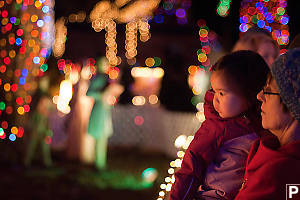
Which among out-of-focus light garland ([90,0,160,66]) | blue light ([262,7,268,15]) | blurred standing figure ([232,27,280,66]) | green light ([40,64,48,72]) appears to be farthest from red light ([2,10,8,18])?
blurred standing figure ([232,27,280,66])

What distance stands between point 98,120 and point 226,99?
6.75 metres

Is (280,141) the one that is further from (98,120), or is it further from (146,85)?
(146,85)

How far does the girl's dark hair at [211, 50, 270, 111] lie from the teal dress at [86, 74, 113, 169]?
654 centimetres

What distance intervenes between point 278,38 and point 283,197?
8.00m

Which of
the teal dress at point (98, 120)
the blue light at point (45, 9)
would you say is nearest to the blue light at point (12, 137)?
the teal dress at point (98, 120)

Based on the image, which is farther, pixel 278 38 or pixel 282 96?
pixel 278 38

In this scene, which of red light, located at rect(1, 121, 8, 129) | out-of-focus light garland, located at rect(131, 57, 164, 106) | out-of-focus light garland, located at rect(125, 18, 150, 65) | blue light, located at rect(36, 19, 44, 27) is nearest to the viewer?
red light, located at rect(1, 121, 8, 129)

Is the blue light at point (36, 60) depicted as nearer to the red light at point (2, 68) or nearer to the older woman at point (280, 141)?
the red light at point (2, 68)

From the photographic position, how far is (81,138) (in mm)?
9609

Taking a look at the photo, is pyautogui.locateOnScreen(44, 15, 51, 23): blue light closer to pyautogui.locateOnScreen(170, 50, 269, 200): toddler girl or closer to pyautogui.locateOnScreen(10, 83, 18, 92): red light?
pyautogui.locateOnScreen(10, 83, 18, 92): red light

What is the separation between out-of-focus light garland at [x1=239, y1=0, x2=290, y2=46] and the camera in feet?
30.0

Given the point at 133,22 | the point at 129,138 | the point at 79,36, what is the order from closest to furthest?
the point at 129,138, the point at 133,22, the point at 79,36

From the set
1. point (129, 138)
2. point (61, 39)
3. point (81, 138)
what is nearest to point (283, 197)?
point (81, 138)

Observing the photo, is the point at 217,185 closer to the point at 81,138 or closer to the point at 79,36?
the point at 81,138
